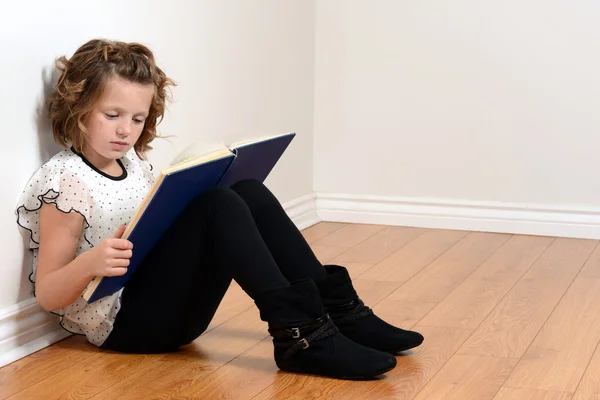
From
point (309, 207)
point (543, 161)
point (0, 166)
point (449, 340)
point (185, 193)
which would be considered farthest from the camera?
point (309, 207)

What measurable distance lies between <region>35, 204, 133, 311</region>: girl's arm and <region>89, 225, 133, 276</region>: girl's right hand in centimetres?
2

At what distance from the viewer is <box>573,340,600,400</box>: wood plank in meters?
1.51

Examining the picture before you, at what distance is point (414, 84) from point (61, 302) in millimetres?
1737

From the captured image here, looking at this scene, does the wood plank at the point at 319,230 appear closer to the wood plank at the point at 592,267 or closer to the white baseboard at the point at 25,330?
the wood plank at the point at 592,267

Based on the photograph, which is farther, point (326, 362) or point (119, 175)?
point (119, 175)

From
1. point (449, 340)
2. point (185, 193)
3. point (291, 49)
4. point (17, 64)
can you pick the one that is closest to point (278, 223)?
point (185, 193)

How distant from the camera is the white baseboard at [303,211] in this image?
9.78 feet

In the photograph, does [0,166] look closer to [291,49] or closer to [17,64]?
[17,64]

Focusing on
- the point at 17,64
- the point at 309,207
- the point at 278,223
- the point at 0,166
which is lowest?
the point at 309,207

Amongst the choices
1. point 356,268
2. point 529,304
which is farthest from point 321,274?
point 356,268

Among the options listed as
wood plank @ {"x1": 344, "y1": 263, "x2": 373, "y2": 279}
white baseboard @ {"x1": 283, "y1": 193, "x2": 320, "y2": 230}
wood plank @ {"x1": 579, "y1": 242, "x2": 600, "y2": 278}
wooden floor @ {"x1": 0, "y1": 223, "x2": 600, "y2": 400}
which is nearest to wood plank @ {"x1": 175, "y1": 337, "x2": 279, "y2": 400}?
wooden floor @ {"x1": 0, "y1": 223, "x2": 600, "y2": 400}

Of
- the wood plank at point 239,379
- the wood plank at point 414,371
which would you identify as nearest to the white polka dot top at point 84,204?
the wood plank at point 239,379

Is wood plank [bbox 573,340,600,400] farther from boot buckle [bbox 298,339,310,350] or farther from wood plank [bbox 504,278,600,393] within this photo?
boot buckle [bbox 298,339,310,350]

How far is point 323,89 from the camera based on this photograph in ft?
10.4
